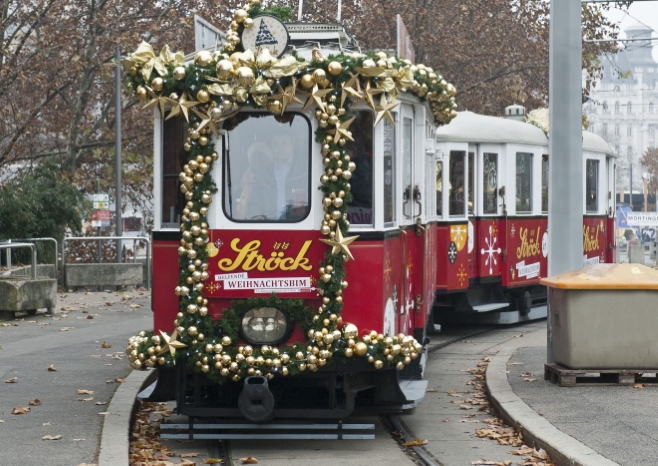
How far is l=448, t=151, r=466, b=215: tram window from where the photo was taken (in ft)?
52.4

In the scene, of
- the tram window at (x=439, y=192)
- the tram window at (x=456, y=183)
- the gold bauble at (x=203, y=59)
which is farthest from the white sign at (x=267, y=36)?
the tram window at (x=456, y=183)

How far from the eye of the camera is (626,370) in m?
10.3

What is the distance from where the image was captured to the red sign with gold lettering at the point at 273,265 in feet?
26.6

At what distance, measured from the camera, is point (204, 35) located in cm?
929

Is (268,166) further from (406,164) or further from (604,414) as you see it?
(604,414)

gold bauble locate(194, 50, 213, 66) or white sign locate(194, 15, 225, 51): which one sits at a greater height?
white sign locate(194, 15, 225, 51)

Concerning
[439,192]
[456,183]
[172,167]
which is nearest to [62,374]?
[172,167]

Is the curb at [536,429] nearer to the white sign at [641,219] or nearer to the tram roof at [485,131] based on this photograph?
the tram roof at [485,131]

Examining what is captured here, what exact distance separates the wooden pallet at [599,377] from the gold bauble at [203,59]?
451 centimetres

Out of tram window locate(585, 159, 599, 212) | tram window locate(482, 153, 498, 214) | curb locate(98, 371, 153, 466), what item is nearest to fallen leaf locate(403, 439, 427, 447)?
curb locate(98, 371, 153, 466)

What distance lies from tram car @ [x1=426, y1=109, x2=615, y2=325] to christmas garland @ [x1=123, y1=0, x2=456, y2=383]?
7.28m

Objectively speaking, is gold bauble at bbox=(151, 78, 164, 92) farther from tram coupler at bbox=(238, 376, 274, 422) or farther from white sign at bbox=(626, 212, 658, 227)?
white sign at bbox=(626, 212, 658, 227)

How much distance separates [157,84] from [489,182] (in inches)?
372

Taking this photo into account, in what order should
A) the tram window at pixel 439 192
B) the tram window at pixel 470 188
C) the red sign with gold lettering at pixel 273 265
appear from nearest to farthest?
the red sign with gold lettering at pixel 273 265 → the tram window at pixel 439 192 → the tram window at pixel 470 188
